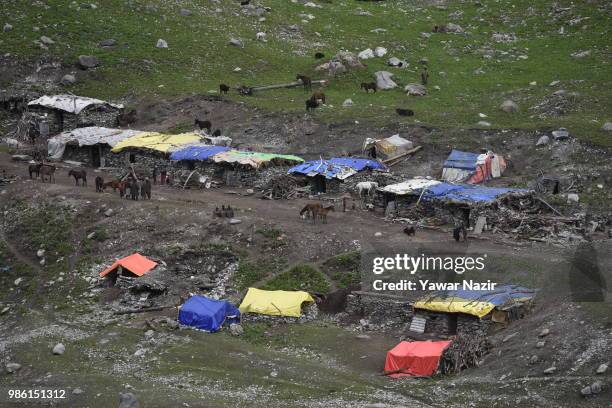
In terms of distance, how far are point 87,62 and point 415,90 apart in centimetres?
2270

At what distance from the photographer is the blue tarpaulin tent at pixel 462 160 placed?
194 feet

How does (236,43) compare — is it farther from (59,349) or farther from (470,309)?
(470,309)

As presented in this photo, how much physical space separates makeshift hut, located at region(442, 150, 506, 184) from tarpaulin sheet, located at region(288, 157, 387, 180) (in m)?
3.70

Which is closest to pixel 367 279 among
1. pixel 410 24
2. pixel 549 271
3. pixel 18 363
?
pixel 549 271

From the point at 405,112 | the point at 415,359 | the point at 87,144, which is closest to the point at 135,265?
the point at 415,359

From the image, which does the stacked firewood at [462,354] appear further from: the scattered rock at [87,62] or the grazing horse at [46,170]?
the scattered rock at [87,62]

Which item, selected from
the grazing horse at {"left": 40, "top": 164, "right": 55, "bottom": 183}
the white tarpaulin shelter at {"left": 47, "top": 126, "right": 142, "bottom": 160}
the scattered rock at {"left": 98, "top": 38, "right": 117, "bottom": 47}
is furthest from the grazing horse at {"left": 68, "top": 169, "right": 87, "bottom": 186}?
the scattered rock at {"left": 98, "top": 38, "right": 117, "bottom": 47}

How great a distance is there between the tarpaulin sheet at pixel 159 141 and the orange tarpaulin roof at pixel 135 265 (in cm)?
1310

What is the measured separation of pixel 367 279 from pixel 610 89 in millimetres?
30452

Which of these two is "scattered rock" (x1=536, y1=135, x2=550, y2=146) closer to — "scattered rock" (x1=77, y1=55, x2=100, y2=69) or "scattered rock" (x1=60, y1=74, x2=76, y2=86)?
"scattered rock" (x1=60, y1=74, x2=76, y2=86)

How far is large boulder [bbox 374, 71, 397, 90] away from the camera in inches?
2921

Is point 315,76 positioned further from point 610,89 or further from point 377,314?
point 377,314

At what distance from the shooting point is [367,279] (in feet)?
156

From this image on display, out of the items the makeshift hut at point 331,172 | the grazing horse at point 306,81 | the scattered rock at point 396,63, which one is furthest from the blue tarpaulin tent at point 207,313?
the scattered rock at point 396,63
